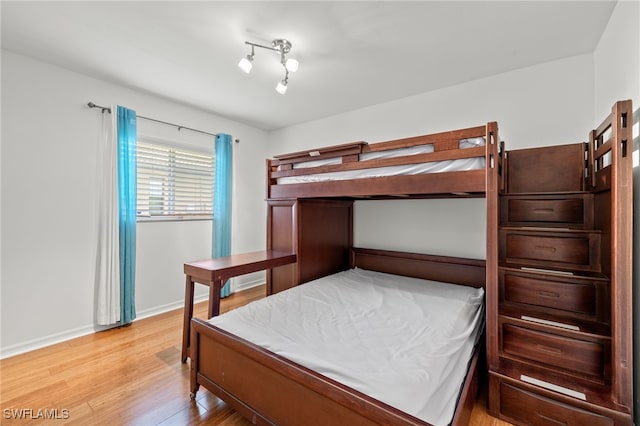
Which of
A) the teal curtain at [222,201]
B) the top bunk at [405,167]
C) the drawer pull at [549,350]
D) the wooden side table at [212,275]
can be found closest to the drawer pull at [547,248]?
the top bunk at [405,167]

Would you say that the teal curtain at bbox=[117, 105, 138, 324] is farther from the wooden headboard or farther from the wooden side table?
the wooden headboard

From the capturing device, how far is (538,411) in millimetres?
1466

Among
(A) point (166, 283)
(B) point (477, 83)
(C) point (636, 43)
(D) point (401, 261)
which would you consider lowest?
(A) point (166, 283)

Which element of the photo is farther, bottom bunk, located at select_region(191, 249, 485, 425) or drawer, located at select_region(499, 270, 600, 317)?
drawer, located at select_region(499, 270, 600, 317)

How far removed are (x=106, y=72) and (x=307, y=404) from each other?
3.25 metres

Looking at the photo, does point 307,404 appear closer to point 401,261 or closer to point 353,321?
point 353,321

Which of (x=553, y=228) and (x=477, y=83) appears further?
(x=477, y=83)

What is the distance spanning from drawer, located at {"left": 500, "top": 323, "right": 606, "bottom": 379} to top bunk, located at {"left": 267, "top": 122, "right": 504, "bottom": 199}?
2.99 feet

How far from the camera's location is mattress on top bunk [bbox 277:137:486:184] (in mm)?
1864

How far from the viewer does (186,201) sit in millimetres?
3520

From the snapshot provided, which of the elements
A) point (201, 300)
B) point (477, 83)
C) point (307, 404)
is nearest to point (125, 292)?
point (201, 300)

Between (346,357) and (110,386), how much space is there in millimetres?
1767

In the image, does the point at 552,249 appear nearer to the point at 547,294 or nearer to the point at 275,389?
the point at 547,294

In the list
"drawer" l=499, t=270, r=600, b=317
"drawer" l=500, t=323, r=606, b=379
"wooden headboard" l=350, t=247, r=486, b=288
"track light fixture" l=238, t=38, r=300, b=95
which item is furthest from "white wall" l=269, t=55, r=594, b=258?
"track light fixture" l=238, t=38, r=300, b=95
